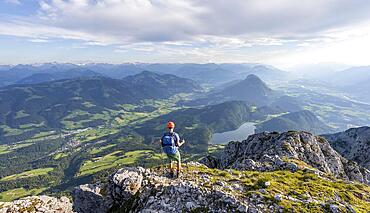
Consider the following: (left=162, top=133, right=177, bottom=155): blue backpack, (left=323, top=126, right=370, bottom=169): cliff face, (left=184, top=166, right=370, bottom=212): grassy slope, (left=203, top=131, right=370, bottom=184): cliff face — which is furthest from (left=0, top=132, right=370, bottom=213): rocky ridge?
(left=323, top=126, right=370, bottom=169): cliff face

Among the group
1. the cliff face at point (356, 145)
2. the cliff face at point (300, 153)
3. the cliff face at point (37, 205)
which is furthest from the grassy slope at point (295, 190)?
the cliff face at point (356, 145)

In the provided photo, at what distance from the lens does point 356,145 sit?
101 meters

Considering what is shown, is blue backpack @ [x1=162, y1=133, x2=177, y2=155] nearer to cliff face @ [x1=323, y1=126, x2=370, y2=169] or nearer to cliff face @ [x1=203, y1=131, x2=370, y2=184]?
cliff face @ [x1=203, y1=131, x2=370, y2=184]

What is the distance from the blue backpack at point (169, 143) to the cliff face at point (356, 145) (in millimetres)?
81122

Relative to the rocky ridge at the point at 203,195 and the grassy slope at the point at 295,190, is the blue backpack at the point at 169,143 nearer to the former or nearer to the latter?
the rocky ridge at the point at 203,195

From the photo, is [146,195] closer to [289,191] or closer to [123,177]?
[123,177]

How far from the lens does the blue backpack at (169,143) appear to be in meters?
28.9

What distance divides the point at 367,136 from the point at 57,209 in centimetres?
10413

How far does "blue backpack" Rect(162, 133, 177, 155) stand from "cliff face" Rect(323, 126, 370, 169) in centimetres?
8112

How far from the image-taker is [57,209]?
28.8 metres

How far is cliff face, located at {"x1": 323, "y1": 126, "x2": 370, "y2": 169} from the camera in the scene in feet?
301

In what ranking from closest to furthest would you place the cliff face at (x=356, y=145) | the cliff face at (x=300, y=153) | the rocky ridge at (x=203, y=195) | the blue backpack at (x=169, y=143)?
the rocky ridge at (x=203, y=195)
the blue backpack at (x=169, y=143)
the cliff face at (x=300, y=153)
the cliff face at (x=356, y=145)

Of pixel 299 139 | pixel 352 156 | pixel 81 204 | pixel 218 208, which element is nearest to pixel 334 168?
pixel 299 139

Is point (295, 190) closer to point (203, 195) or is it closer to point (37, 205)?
point (203, 195)
